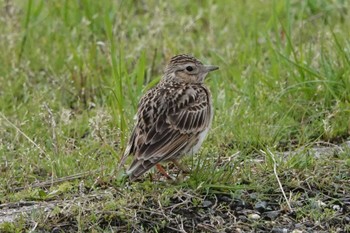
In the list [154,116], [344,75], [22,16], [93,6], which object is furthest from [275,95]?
[22,16]

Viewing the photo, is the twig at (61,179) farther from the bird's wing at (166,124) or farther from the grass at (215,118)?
the bird's wing at (166,124)

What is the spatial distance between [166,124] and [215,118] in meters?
1.32

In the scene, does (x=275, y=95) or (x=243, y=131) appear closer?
(x=243, y=131)

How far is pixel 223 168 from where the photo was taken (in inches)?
303

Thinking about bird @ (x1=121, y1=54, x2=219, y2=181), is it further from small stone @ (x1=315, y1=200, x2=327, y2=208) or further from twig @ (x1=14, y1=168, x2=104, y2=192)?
small stone @ (x1=315, y1=200, x2=327, y2=208)

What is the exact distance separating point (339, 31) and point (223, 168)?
147 inches

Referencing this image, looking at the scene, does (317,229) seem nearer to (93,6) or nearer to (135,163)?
(135,163)

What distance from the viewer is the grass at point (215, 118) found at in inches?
291

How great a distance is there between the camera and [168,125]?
785 centimetres

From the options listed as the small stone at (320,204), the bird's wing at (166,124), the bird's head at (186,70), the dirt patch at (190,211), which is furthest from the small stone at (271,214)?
the bird's head at (186,70)

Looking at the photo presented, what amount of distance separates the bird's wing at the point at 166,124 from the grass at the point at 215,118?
0.23 meters

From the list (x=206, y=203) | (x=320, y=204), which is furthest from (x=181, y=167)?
(x=320, y=204)

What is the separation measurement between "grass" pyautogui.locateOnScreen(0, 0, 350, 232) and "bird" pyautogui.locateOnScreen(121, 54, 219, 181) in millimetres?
200

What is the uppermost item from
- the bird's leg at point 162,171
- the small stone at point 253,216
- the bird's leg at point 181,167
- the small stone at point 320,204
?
the bird's leg at point 181,167
